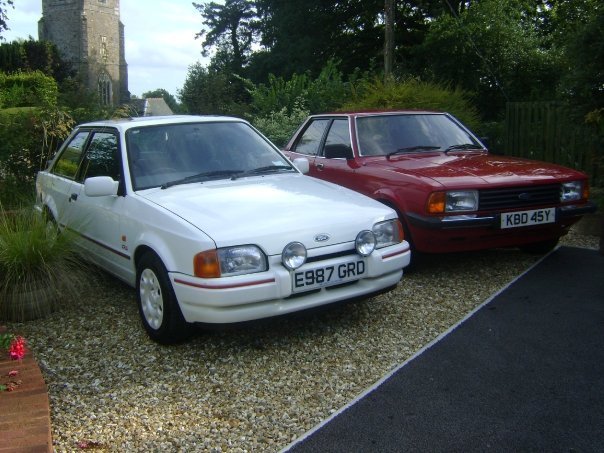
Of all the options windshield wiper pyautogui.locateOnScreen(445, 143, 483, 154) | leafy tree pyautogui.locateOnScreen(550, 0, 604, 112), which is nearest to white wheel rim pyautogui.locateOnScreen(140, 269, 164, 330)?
windshield wiper pyautogui.locateOnScreen(445, 143, 483, 154)

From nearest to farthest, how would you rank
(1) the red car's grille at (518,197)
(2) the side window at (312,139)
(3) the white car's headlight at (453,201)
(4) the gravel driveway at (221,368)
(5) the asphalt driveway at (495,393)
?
(5) the asphalt driveway at (495,393)
(4) the gravel driveway at (221,368)
(3) the white car's headlight at (453,201)
(1) the red car's grille at (518,197)
(2) the side window at (312,139)

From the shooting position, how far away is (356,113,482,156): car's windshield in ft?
22.1

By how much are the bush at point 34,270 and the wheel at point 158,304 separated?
950mm

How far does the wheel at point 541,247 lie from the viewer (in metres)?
6.59

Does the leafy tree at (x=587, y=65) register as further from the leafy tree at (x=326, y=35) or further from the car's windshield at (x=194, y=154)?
the leafy tree at (x=326, y=35)

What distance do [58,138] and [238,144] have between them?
511 centimetres

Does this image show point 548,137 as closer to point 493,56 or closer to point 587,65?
point 587,65

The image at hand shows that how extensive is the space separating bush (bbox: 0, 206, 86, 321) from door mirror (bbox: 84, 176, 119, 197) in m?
0.66

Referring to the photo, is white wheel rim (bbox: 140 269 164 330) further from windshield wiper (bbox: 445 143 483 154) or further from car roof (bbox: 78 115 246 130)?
windshield wiper (bbox: 445 143 483 154)

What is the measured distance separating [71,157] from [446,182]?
363 centimetres

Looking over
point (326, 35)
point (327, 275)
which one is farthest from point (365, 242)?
point (326, 35)

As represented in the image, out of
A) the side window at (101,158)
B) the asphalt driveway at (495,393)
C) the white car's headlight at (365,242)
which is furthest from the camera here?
the side window at (101,158)

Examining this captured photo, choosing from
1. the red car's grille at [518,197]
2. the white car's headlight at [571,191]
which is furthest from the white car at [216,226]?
the white car's headlight at [571,191]

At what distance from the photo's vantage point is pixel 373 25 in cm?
3134
